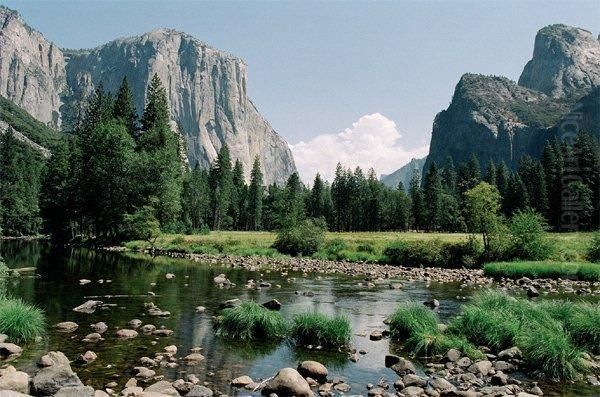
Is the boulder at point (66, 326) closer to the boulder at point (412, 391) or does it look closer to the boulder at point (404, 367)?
the boulder at point (404, 367)

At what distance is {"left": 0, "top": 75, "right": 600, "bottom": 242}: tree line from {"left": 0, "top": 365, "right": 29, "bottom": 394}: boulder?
57.2 metres

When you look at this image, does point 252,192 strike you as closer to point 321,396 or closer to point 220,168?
point 220,168

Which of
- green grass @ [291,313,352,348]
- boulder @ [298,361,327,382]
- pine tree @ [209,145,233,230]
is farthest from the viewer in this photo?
pine tree @ [209,145,233,230]

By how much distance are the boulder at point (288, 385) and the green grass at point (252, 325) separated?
18.5 ft

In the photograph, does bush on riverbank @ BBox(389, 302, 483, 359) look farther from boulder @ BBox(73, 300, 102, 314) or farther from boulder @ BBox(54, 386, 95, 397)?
boulder @ BBox(73, 300, 102, 314)

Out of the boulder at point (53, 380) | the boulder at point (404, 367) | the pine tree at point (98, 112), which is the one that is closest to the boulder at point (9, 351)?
the boulder at point (53, 380)

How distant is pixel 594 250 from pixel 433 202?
2856 inches

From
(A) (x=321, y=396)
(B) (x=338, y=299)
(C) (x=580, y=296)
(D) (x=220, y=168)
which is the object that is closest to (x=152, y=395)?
(A) (x=321, y=396)

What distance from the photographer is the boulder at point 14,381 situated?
471 inches

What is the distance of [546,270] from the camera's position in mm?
43562

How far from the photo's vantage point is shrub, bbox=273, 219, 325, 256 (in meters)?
65.2

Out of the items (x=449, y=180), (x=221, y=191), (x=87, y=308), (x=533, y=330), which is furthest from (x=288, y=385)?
(x=449, y=180)

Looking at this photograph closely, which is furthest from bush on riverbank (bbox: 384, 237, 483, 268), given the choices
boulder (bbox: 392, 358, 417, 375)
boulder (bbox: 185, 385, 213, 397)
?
boulder (bbox: 185, 385, 213, 397)

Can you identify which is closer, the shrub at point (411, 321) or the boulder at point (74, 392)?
the boulder at point (74, 392)
